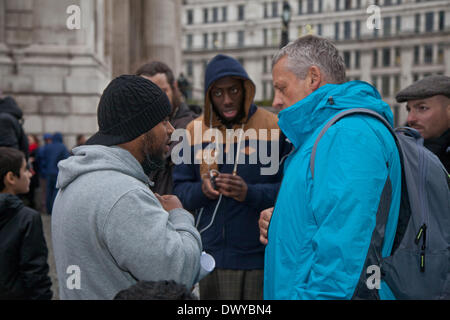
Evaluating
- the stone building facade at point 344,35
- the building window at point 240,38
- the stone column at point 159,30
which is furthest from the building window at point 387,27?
the stone column at point 159,30

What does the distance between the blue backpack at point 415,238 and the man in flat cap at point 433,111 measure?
134 cm

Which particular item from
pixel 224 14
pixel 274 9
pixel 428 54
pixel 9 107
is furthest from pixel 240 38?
pixel 9 107

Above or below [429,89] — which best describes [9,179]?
below

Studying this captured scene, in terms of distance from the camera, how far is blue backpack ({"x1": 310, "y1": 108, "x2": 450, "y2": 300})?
202 cm

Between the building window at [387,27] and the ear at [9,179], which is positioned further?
the building window at [387,27]

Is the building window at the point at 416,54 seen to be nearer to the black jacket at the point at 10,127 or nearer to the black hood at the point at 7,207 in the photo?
the black jacket at the point at 10,127

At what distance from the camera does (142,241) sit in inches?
75.8

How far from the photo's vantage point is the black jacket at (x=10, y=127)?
21.5ft

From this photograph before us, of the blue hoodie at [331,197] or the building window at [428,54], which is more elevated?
the building window at [428,54]

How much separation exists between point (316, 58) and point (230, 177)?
51.3 inches

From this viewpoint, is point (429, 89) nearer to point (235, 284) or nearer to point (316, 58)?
point (316, 58)

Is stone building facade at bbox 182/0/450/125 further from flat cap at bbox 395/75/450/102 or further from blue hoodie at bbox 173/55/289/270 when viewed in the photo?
flat cap at bbox 395/75/450/102

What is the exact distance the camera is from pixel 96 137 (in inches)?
89.4
